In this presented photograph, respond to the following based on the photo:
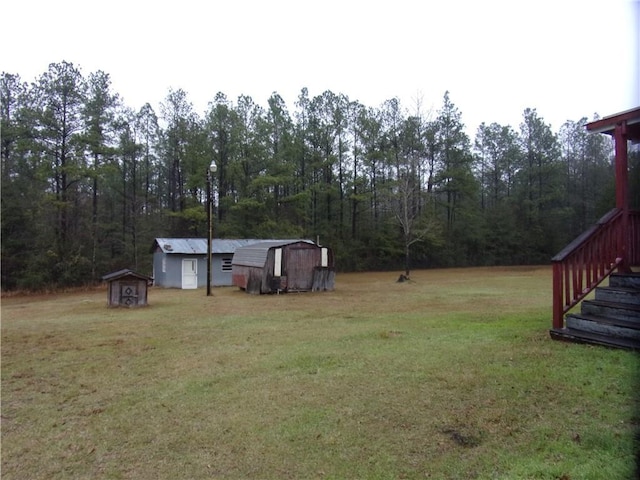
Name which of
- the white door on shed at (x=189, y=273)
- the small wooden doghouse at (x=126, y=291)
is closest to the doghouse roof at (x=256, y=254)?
the white door on shed at (x=189, y=273)

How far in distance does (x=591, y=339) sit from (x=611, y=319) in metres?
0.43

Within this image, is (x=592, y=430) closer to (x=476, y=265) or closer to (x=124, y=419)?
(x=124, y=419)

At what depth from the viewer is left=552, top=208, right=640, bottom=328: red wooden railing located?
20.4 ft

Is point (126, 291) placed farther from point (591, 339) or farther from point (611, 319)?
point (611, 319)

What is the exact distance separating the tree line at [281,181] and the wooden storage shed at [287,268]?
27.1ft

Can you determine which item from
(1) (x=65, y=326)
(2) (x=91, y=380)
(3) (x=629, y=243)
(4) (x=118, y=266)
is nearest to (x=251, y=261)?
(1) (x=65, y=326)

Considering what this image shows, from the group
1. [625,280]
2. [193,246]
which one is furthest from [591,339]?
[193,246]

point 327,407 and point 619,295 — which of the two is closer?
point 327,407

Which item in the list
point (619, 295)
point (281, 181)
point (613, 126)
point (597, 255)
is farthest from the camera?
point (281, 181)

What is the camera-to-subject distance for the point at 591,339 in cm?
561

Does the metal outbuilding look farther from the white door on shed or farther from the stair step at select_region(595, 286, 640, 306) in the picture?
the stair step at select_region(595, 286, 640, 306)

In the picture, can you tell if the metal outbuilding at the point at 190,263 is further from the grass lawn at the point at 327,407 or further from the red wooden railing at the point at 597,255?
the red wooden railing at the point at 597,255

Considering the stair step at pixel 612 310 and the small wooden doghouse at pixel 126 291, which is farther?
the small wooden doghouse at pixel 126 291

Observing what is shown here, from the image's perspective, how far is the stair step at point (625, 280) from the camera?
588 cm
